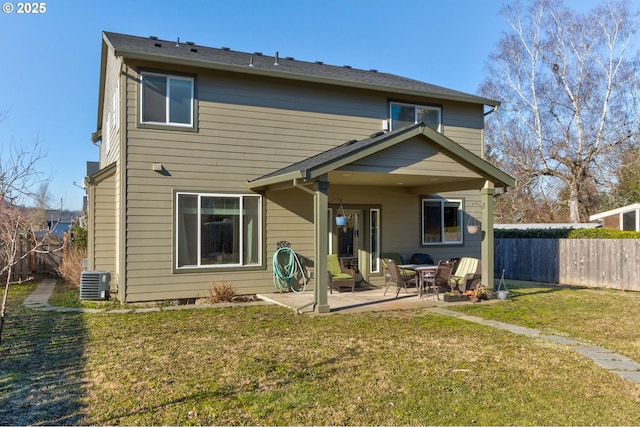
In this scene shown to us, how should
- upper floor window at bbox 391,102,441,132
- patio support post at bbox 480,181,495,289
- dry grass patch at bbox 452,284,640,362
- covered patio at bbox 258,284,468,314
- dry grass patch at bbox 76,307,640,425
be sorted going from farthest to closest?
upper floor window at bbox 391,102,441,132 < patio support post at bbox 480,181,495,289 < covered patio at bbox 258,284,468,314 < dry grass patch at bbox 452,284,640,362 < dry grass patch at bbox 76,307,640,425

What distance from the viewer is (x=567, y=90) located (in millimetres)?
22391

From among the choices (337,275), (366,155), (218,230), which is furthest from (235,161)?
(337,275)

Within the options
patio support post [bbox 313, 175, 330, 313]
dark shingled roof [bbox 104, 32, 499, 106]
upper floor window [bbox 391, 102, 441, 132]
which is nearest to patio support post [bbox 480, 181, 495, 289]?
upper floor window [bbox 391, 102, 441, 132]

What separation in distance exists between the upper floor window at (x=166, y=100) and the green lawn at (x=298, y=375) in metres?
4.10

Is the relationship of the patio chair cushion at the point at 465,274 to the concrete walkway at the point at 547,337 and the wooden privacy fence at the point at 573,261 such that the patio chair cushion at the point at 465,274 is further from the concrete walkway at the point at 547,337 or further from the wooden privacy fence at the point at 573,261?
the wooden privacy fence at the point at 573,261

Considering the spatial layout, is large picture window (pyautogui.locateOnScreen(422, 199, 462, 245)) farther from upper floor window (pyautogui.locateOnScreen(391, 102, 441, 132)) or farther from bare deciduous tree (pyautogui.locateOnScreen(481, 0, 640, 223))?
bare deciduous tree (pyautogui.locateOnScreen(481, 0, 640, 223))

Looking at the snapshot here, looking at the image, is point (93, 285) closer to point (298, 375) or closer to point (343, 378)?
point (298, 375)

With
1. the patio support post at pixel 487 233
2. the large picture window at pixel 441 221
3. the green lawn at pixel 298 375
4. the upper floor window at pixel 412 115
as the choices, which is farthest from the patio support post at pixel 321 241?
the large picture window at pixel 441 221

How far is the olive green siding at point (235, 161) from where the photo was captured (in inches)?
371

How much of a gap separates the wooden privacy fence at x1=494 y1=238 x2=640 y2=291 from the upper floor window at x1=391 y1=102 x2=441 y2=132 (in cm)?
577

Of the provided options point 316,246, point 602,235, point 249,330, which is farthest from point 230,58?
point 602,235

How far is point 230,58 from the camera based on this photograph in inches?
457

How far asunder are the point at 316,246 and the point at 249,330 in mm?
1987

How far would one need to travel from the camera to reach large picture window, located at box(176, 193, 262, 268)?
32.3 feet
